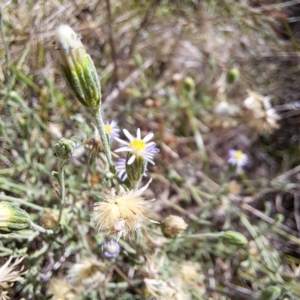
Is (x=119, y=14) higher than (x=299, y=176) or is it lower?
higher

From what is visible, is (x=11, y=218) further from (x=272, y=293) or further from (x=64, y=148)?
(x=272, y=293)

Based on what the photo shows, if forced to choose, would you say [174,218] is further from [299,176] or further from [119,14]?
[119,14]

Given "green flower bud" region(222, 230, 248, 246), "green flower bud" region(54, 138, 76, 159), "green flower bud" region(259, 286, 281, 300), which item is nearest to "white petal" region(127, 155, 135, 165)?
"green flower bud" region(54, 138, 76, 159)

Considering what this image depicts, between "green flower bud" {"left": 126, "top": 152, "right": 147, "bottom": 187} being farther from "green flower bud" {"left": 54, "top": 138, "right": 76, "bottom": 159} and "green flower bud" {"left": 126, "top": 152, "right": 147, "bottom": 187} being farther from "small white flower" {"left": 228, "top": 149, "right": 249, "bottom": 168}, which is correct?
"small white flower" {"left": 228, "top": 149, "right": 249, "bottom": 168}

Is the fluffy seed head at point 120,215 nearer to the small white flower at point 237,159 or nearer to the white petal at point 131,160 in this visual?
the white petal at point 131,160

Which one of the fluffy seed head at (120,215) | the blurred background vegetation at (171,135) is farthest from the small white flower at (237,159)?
the fluffy seed head at (120,215)

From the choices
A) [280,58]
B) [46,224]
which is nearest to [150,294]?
[46,224]

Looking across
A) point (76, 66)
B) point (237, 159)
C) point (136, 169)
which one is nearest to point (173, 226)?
point (136, 169)
